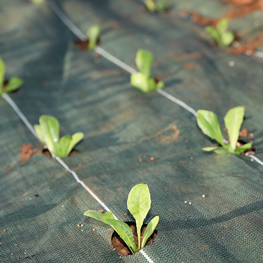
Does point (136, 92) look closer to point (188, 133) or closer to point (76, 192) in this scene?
point (188, 133)

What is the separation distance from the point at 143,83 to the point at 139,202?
1.37 metres

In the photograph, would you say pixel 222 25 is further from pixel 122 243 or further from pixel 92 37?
pixel 122 243

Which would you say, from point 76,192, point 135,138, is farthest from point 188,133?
point 76,192

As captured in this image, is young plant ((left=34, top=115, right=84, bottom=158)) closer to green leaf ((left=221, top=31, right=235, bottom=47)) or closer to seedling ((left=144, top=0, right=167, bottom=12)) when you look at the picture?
green leaf ((left=221, top=31, right=235, bottom=47))

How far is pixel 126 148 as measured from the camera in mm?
1841

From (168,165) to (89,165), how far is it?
1.53 feet

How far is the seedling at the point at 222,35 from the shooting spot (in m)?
2.87

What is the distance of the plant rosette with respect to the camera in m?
3.07

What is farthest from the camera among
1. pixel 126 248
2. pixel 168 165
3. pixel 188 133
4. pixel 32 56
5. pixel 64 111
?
pixel 32 56

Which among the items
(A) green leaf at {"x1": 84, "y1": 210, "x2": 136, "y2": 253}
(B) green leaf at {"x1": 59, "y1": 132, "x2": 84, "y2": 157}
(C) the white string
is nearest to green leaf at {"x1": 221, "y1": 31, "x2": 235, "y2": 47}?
(B) green leaf at {"x1": 59, "y1": 132, "x2": 84, "y2": 157}

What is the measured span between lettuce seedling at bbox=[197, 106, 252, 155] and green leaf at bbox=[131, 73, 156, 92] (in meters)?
0.83

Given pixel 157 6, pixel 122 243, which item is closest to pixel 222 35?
pixel 157 6

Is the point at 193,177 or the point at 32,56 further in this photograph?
the point at 32,56

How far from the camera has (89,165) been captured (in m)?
1.68
